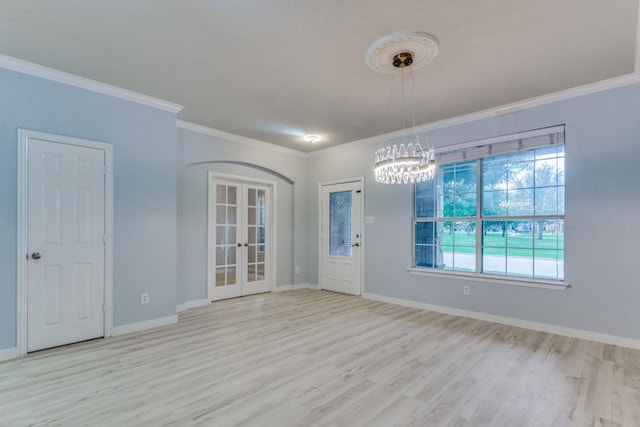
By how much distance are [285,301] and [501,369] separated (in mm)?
3316

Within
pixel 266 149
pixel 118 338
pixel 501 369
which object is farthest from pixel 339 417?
pixel 266 149

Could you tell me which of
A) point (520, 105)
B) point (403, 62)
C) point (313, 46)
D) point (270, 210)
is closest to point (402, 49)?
point (403, 62)

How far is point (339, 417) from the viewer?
208cm

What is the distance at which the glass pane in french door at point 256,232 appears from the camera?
579 centimetres

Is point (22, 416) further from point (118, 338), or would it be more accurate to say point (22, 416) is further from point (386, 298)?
point (386, 298)

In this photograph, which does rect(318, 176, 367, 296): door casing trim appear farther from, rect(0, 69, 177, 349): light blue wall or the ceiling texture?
rect(0, 69, 177, 349): light blue wall

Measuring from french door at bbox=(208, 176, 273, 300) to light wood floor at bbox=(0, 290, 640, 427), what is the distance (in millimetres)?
1457

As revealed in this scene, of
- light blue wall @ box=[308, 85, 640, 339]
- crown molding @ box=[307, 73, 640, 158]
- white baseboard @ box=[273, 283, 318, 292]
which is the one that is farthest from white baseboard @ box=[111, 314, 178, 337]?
crown molding @ box=[307, 73, 640, 158]

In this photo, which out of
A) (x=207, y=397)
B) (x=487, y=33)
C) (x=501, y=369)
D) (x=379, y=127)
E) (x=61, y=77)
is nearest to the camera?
(x=207, y=397)

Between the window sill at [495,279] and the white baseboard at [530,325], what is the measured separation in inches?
17.2

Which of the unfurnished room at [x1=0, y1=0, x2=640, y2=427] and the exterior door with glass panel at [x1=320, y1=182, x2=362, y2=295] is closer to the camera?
the unfurnished room at [x1=0, y1=0, x2=640, y2=427]

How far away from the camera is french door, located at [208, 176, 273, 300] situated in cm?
527

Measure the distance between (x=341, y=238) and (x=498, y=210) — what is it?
274 cm

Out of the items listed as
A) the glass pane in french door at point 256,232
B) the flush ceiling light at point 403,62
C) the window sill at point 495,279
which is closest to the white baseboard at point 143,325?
the glass pane in french door at point 256,232
